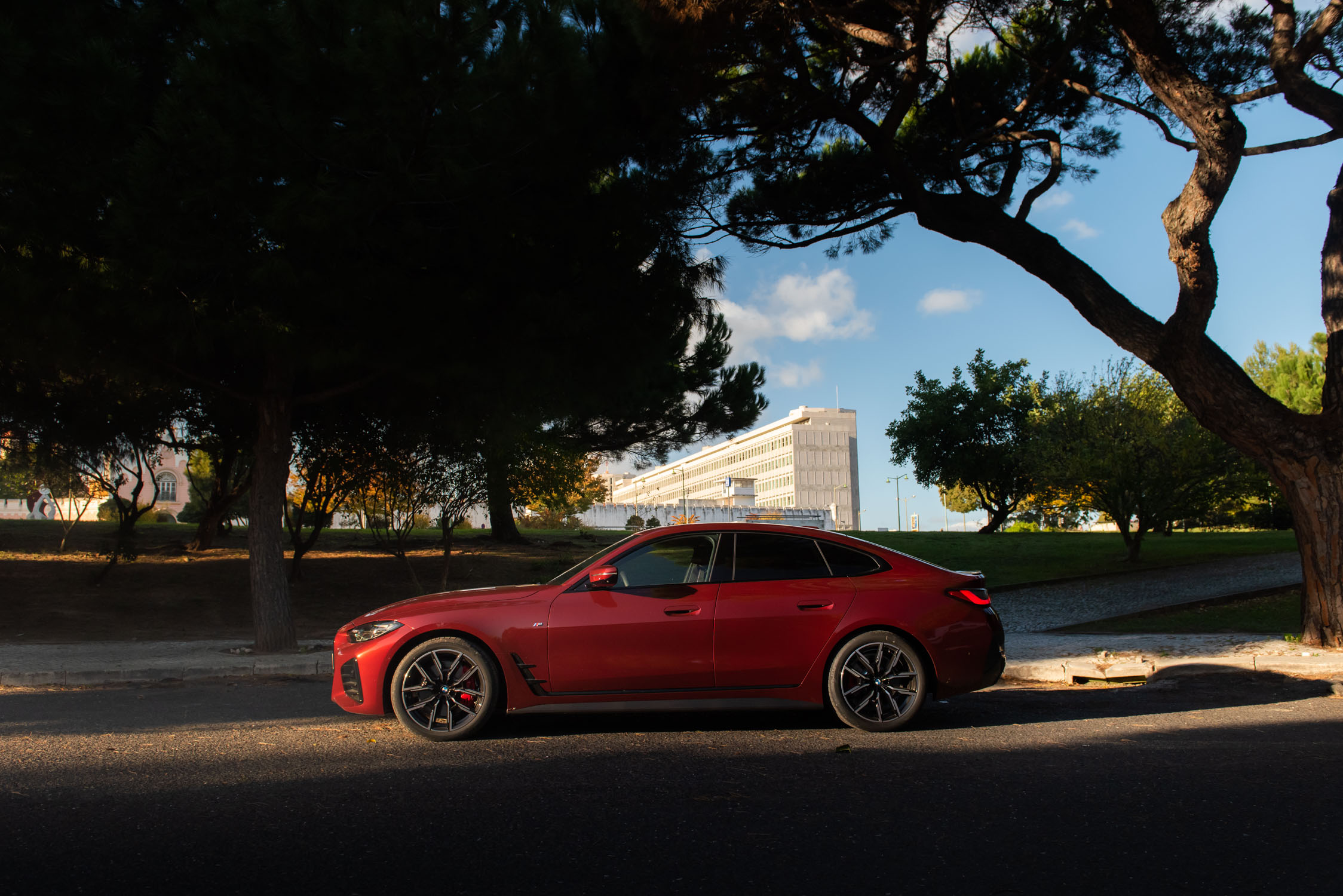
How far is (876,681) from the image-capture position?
640 cm

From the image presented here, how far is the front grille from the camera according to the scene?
6285 millimetres

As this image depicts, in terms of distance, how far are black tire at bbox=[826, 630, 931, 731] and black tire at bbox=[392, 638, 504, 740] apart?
87.1 inches

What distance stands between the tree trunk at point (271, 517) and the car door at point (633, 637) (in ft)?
22.2

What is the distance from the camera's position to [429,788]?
4.81 meters

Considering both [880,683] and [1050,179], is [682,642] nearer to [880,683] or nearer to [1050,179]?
[880,683]

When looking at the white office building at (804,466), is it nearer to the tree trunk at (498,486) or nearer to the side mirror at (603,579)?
the tree trunk at (498,486)

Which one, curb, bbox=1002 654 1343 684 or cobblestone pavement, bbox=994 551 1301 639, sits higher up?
cobblestone pavement, bbox=994 551 1301 639

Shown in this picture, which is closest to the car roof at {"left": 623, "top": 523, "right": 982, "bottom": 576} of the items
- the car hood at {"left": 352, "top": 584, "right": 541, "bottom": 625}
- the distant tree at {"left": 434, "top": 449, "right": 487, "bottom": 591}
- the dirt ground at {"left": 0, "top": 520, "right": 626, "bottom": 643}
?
the car hood at {"left": 352, "top": 584, "right": 541, "bottom": 625}

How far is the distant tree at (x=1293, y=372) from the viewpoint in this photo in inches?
1715

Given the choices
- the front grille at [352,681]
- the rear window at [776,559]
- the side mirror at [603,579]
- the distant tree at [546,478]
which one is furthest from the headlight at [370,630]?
the distant tree at [546,478]

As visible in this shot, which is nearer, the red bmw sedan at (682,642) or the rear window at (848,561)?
the red bmw sedan at (682,642)

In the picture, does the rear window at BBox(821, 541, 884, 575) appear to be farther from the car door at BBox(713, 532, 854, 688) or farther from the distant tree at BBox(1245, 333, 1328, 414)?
the distant tree at BBox(1245, 333, 1328, 414)

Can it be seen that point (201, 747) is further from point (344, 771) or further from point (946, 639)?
point (946, 639)

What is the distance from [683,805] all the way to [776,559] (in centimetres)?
239
